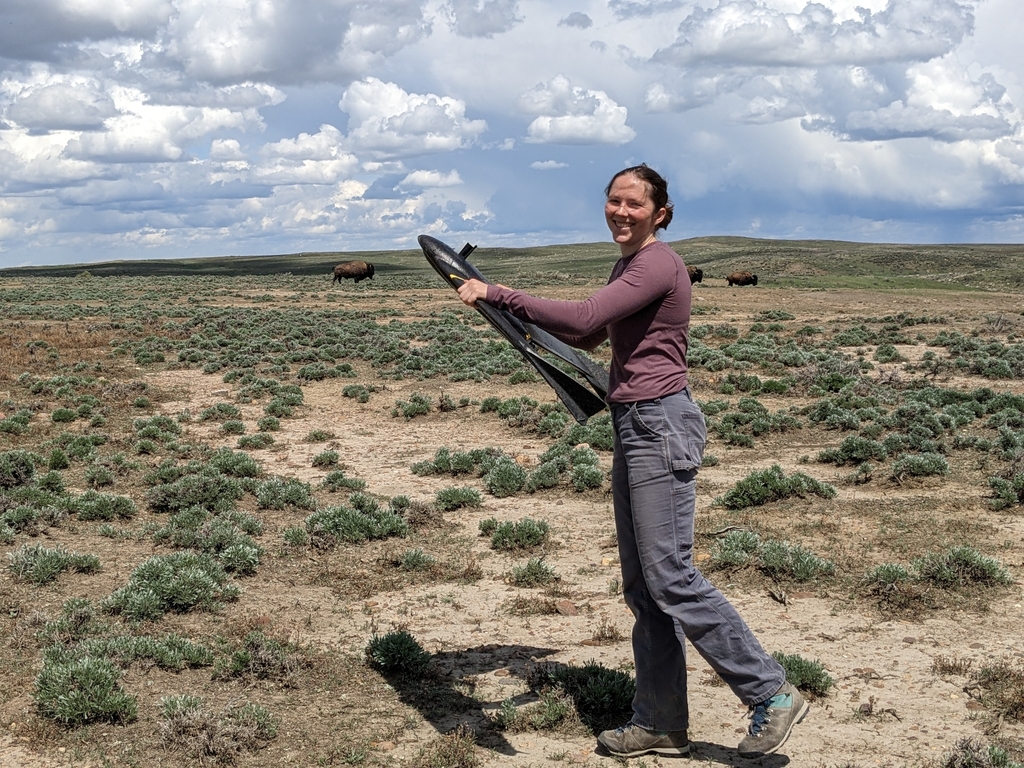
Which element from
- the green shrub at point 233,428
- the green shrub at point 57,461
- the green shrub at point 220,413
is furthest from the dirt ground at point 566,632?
the green shrub at point 220,413

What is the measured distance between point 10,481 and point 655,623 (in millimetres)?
8818

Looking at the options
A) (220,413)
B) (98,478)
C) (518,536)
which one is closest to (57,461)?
(98,478)

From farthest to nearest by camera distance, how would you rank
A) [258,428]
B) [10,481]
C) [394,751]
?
[258,428]
[10,481]
[394,751]

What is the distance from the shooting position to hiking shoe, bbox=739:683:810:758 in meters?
4.40

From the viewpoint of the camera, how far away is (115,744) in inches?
196

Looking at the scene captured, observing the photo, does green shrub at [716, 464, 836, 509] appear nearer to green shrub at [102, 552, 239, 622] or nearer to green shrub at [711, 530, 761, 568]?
green shrub at [711, 530, 761, 568]

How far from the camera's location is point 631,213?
4297 mm

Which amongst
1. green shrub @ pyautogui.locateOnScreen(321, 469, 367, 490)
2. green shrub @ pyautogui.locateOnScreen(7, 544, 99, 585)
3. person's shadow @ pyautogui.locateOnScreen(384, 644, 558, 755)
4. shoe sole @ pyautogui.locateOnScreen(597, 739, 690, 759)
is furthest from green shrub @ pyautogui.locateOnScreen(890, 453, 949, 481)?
green shrub @ pyautogui.locateOnScreen(7, 544, 99, 585)

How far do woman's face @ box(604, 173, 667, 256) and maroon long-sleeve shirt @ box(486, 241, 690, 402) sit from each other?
80 mm

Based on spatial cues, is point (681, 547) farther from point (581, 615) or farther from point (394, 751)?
point (581, 615)

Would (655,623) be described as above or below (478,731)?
above

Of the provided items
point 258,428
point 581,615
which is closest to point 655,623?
point 581,615

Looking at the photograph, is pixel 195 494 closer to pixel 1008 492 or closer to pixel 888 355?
pixel 1008 492

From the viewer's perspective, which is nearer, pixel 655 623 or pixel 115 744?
pixel 655 623
